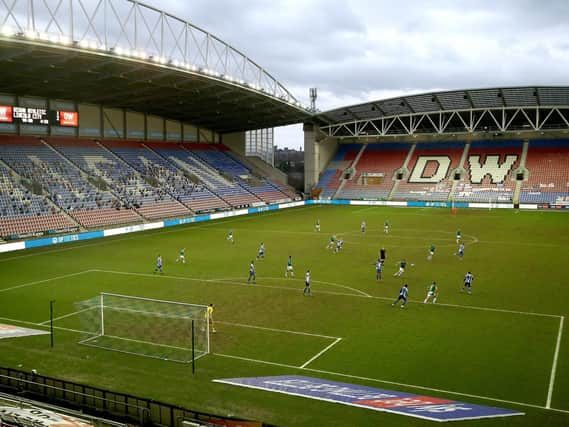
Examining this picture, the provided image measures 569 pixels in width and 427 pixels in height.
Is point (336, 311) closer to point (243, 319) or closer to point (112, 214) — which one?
point (243, 319)

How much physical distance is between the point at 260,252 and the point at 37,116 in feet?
101

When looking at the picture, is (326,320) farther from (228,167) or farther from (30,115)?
(228,167)

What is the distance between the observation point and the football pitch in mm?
14211

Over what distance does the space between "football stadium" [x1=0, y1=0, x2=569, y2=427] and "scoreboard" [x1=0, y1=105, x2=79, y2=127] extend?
18cm

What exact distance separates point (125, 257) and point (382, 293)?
19.2m

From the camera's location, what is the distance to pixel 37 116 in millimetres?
51219

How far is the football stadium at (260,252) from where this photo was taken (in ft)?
46.4

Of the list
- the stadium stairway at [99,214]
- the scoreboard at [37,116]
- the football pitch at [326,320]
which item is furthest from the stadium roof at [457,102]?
the scoreboard at [37,116]

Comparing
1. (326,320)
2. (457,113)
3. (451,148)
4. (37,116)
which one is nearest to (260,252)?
(326,320)

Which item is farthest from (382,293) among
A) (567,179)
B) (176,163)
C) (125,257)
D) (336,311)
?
(567,179)

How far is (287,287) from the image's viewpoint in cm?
2722

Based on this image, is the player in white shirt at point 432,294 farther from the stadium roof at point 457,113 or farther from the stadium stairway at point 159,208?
the stadium roof at point 457,113

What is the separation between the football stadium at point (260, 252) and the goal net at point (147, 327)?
0.28ft

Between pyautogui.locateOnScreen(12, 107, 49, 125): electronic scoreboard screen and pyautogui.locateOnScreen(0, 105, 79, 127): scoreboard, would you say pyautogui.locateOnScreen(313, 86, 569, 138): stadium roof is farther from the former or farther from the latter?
pyautogui.locateOnScreen(12, 107, 49, 125): electronic scoreboard screen
